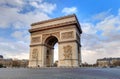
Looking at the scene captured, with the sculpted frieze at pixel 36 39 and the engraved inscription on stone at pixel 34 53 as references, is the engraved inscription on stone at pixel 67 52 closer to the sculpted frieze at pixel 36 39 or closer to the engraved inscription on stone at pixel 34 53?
the engraved inscription on stone at pixel 34 53

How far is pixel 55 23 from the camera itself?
38.9 metres

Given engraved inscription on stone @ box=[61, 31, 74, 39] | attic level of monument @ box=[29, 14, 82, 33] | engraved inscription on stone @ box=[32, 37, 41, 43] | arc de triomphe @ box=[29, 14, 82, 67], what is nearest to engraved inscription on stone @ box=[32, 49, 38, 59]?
arc de triomphe @ box=[29, 14, 82, 67]

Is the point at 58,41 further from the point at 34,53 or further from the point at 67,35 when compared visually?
the point at 34,53

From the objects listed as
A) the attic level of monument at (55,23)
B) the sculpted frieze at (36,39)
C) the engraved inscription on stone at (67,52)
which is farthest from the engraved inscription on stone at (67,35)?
the sculpted frieze at (36,39)

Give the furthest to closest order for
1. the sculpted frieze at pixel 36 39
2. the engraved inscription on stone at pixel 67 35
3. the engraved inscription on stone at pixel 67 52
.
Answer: the sculpted frieze at pixel 36 39 → the engraved inscription on stone at pixel 67 35 → the engraved inscription on stone at pixel 67 52

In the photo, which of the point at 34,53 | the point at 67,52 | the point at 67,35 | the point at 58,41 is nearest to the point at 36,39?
the point at 34,53

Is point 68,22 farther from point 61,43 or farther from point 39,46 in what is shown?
point 39,46

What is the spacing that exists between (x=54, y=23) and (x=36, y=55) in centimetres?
823

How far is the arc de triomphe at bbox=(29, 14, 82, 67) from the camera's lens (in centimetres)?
3530

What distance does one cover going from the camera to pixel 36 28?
41250 millimetres

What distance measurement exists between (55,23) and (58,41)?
4131 millimetres

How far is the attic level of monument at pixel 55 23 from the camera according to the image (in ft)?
120

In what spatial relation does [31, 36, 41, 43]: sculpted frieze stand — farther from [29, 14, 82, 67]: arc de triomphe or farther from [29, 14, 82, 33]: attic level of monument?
[29, 14, 82, 33]: attic level of monument

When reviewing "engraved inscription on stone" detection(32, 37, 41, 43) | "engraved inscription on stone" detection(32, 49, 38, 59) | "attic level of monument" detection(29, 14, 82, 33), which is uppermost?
"attic level of monument" detection(29, 14, 82, 33)
